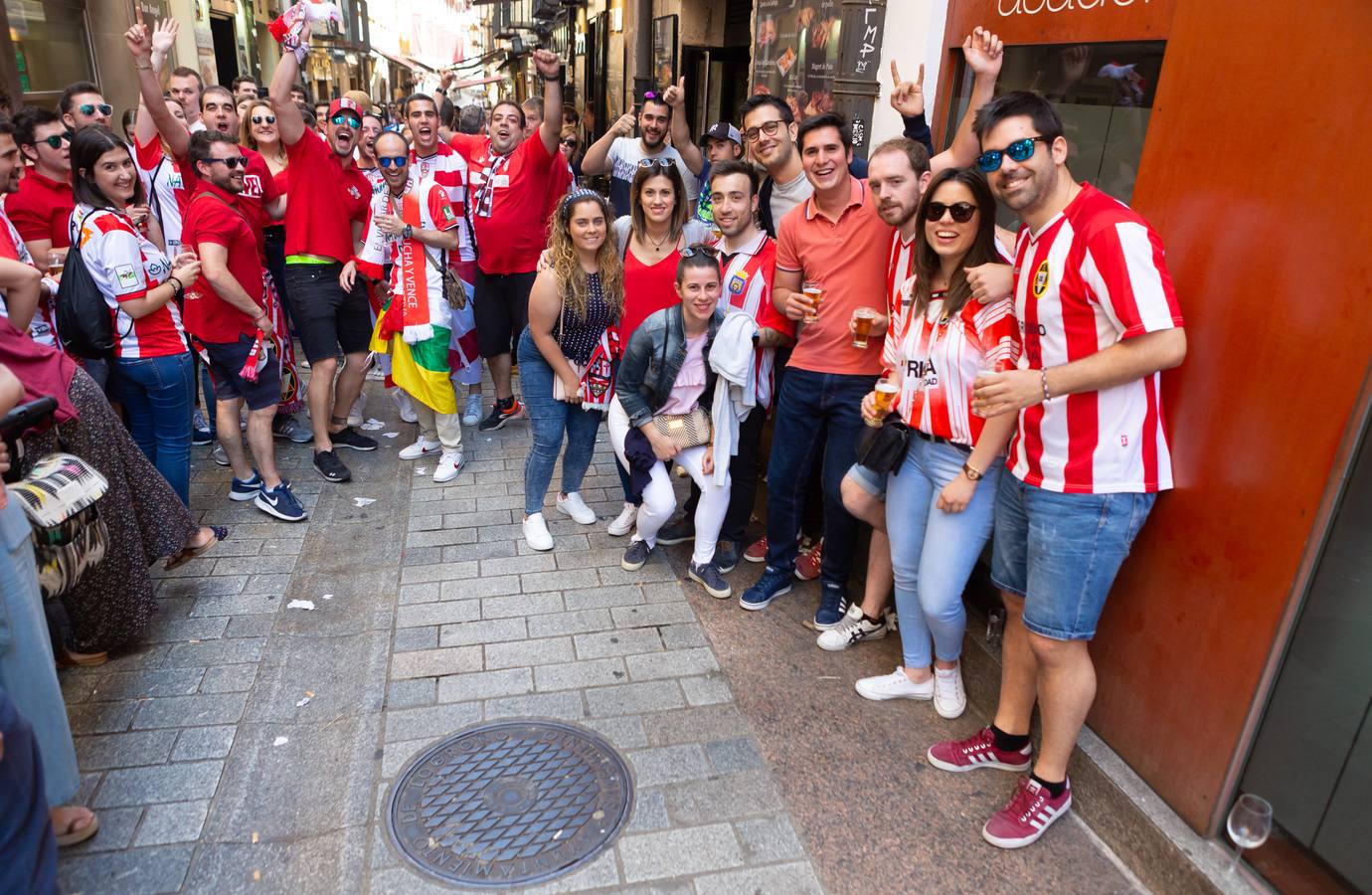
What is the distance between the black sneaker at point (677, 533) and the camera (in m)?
4.69

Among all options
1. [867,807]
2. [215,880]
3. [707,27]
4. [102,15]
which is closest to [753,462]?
[867,807]

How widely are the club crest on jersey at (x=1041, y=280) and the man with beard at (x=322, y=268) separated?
4.30 meters

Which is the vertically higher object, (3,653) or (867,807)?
(3,653)

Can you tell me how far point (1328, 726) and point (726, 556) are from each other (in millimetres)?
2668

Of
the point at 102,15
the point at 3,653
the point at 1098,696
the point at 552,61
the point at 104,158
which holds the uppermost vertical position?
the point at 102,15

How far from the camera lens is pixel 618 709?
3309mm

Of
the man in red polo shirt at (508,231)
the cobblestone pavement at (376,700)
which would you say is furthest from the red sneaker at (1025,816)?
the man in red polo shirt at (508,231)

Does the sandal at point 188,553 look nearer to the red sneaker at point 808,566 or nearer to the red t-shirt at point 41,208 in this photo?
the red t-shirt at point 41,208

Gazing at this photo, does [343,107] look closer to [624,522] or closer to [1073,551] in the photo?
[624,522]

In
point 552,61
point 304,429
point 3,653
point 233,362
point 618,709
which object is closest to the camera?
point 3,653

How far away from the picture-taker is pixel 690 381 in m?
4.04

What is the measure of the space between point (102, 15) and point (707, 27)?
24.6ft

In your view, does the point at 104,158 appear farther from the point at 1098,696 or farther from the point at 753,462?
the point at 1098,696

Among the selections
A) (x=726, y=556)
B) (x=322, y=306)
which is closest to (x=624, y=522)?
(x=726, y=556)
